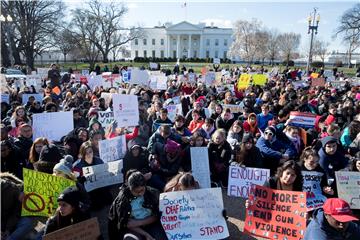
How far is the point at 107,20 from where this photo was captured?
2493 inches

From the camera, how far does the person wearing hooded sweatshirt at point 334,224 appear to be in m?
3.64

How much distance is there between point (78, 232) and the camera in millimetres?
4043

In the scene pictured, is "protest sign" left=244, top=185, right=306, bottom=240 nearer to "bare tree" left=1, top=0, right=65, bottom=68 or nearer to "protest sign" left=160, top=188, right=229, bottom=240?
"protest sign" left=160, top=188, right=229, bottom=240

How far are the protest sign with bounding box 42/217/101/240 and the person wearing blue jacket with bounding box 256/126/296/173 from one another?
13.2ft

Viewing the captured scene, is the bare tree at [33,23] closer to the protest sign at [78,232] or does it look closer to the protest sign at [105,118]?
the protest sign at [105,118]

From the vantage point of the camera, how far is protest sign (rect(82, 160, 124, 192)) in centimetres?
591

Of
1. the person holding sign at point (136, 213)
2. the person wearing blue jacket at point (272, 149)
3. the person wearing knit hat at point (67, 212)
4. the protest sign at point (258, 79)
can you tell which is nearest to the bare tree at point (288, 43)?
the protest sign at point (258, 79)

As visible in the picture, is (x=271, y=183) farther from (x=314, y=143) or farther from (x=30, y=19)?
(x=30, y=19)

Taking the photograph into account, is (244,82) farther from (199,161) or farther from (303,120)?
(199,161)

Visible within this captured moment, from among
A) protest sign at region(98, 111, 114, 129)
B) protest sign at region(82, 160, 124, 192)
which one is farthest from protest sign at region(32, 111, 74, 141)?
protest sign at region(82, 160, 124, 192)

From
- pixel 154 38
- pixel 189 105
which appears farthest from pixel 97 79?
pixel 154 38

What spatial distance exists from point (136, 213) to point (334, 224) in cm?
237

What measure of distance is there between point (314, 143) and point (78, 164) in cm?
494

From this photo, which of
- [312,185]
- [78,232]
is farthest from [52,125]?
[312,185]
